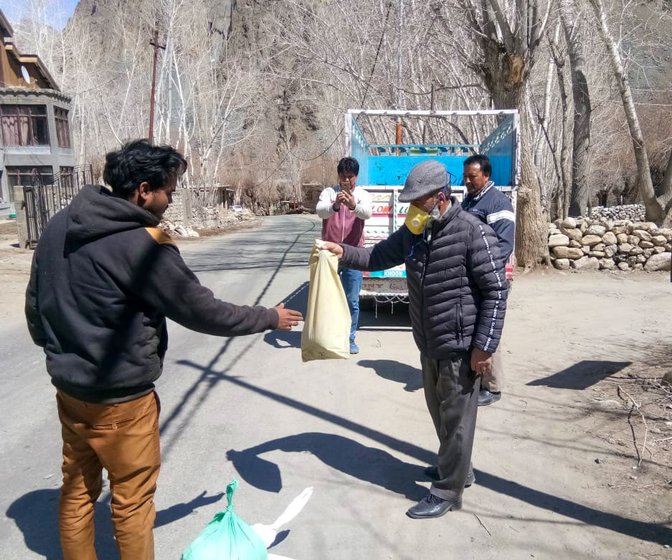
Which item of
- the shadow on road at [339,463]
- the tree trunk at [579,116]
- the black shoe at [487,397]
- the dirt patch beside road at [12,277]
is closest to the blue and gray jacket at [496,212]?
the black shoe at [487,397]

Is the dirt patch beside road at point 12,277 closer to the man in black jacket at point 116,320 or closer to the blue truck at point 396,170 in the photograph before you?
the blue truck at point 396,170

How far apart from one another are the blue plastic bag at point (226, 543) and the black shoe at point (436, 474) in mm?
1563

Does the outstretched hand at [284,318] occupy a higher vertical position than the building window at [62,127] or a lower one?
lower

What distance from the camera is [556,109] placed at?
76.9ft

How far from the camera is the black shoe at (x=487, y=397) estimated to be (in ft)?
17.3

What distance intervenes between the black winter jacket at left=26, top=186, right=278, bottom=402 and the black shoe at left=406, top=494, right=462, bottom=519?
5.93ft

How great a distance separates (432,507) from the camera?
351cm

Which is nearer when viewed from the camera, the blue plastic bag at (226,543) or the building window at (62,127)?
the blue plastic bag at (226,543)

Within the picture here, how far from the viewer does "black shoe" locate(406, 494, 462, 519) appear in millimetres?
3494

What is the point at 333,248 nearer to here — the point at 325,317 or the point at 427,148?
the point at 325,317

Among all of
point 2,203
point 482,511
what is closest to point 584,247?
point 482,511

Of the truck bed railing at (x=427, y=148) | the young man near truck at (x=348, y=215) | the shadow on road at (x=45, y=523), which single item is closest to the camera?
the shadow on road at (x=45, y=523)

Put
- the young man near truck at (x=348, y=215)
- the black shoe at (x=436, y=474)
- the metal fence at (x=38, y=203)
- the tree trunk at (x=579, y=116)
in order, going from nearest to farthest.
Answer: the black shoe at (x=436, y=474), the young man near truck at (x=348, y=215), the tree trunk at (x=579, y=116), the metal fence at (x=38, y=203)

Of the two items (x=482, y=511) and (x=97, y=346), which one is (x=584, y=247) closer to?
(x=482, y=511)
